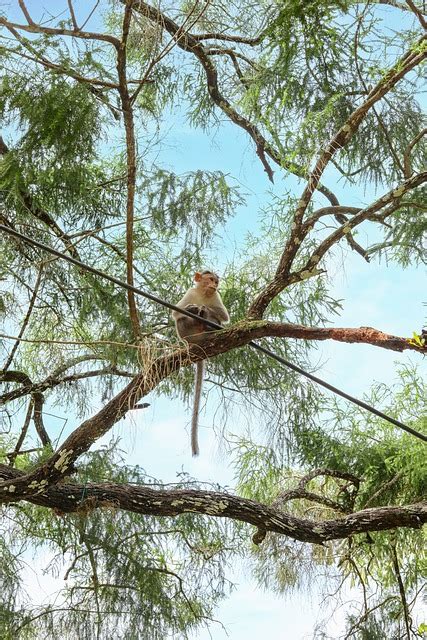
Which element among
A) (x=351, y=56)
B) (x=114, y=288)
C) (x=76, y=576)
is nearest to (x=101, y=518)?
(x=76, y=576)

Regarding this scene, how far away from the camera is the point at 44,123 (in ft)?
12.2

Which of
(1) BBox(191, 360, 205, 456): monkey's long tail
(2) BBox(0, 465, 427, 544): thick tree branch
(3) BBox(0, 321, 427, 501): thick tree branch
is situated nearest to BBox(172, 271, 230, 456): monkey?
(1) BBox(191, 360, 205, 456): monkey's long tail

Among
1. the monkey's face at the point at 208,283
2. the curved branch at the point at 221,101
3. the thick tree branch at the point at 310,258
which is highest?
the curved branch at the point at 221,101

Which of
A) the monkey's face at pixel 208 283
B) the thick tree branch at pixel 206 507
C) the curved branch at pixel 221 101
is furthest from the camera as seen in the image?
the curved branch at pixel 221 101

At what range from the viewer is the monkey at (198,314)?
344 cm

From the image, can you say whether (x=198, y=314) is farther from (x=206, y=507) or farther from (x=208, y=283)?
(x=206, y=507)

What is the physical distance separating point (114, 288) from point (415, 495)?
1.73 metres

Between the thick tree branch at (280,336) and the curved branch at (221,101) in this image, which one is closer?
the thick tree branch at (280,336)

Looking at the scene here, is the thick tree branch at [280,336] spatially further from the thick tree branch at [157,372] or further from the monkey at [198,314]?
the monkey at [198,314]

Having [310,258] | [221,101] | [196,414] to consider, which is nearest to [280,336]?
[310,258]

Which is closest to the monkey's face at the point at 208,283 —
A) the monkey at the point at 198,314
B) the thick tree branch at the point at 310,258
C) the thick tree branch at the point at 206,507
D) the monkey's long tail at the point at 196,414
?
the monkey at the point at 198,314

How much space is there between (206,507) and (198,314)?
2.40 ft

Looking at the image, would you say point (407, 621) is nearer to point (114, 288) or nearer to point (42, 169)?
point (114, 288)

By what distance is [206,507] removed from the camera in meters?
3.32
